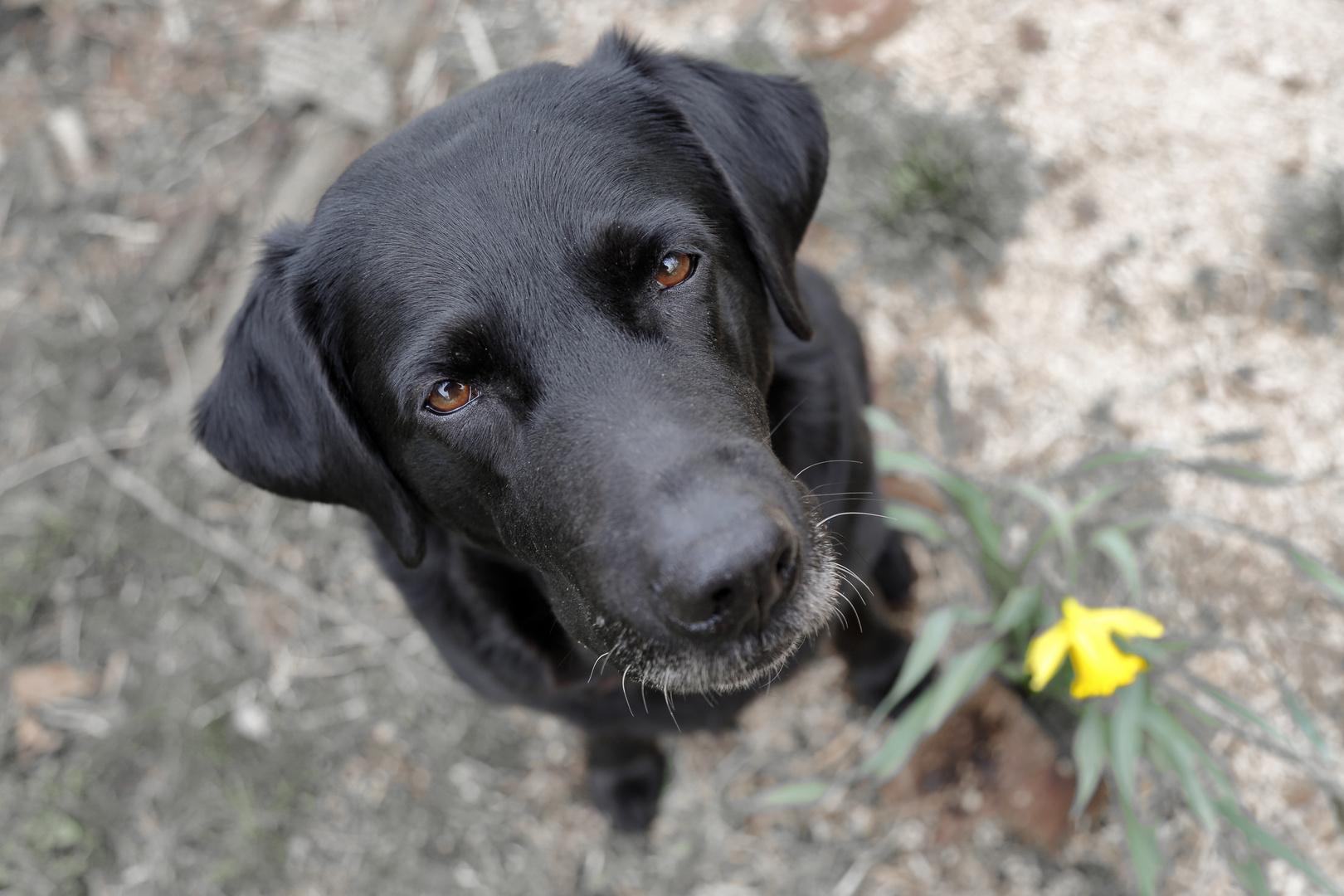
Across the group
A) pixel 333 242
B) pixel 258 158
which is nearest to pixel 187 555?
pixel 258 158

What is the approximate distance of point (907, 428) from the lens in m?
3.30

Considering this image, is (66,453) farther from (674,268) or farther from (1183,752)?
(1183,752)

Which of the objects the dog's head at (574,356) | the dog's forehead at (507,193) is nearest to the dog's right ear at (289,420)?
the dog's head at (574,356)

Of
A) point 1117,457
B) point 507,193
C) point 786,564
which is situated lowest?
point 1117,457

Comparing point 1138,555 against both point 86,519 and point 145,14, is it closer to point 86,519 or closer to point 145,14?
point 86,519

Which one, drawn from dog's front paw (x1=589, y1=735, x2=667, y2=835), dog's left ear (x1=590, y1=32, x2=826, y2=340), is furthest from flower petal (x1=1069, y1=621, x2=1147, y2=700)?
dog's front paw (x1=589, y1=735, x2=667, y2=835)

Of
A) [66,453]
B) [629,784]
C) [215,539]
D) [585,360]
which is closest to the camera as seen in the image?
[585,360]

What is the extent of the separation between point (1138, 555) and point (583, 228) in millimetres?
2062

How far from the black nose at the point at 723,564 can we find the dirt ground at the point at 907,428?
46.4 inches

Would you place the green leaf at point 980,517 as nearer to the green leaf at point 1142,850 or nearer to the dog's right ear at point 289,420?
the green leaf at point 1142,850

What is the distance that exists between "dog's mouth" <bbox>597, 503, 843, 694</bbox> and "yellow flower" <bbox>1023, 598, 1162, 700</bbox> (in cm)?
55

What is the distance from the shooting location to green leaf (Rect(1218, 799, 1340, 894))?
1979mm

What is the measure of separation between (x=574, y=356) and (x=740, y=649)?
59 centimetres

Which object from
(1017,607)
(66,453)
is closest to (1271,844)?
(1017,607)
